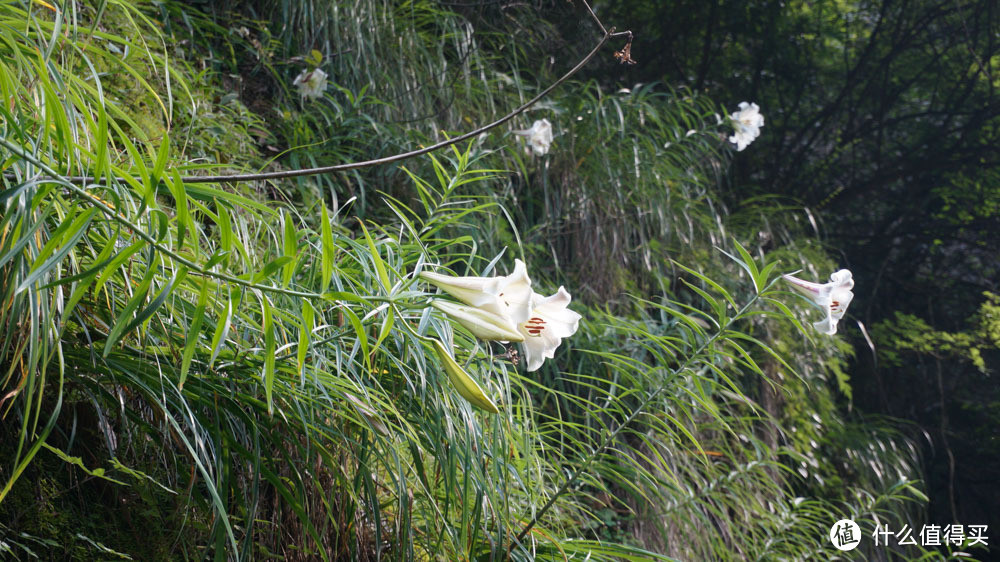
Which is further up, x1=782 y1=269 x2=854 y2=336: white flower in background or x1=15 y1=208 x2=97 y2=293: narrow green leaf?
x1=15 y1=208 x2=97 y2=293: narrow green leaf

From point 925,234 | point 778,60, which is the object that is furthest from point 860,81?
point 925,234

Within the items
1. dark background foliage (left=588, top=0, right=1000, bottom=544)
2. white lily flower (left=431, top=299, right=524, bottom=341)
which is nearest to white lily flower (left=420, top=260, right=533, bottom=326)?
white lily flower (left=431, top=299, right=524, bottom=341)

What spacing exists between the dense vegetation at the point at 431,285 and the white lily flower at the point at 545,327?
0.11 meters

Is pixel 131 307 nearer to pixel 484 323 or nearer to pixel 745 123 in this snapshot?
pixel 484 323

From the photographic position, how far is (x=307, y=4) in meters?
2.64

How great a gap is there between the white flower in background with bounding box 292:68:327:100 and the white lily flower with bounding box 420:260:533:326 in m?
1.72

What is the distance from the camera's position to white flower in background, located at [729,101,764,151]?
126 inches

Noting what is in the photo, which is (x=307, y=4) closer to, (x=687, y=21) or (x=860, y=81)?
(x=687, y=21)

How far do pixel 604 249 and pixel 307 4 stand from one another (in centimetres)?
142

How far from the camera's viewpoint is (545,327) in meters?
0.96

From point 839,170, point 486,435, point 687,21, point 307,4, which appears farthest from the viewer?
point 839,170

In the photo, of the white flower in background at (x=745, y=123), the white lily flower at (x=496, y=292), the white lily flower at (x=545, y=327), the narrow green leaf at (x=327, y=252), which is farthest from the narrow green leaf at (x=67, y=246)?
the white flower in background at (x=745, y=123)

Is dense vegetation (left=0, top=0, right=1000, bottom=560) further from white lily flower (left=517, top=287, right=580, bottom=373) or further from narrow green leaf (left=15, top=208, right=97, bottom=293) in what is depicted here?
white lily flower (left=517, top=287, right=580, bottom=373)

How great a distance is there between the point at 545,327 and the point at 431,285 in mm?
198
